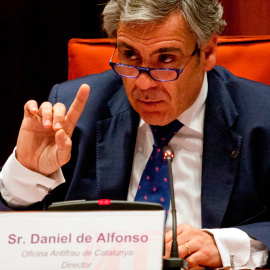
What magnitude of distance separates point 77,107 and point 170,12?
14.4 inches

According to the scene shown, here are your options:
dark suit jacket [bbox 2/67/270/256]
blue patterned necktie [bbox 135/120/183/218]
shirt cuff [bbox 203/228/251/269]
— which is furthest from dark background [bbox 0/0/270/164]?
shirt cuff [bbox 203/228/251/269]

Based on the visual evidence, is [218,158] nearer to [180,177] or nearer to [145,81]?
[180,177]

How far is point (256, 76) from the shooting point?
165cm

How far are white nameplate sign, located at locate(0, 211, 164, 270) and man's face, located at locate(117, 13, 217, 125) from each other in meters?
0.56

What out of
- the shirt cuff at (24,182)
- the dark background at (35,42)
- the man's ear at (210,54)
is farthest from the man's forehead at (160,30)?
the dark background at (35,42)

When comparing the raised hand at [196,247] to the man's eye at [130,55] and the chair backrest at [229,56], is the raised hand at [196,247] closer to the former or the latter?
the man's eye at [130,55]

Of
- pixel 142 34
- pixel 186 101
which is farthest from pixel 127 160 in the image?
pixel 142 34

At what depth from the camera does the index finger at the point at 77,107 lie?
4.23 ft

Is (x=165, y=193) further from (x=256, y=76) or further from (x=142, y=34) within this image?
(x=256, y=76)

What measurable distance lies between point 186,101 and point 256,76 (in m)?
0.37

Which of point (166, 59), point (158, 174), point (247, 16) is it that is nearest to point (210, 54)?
point (166, 59)

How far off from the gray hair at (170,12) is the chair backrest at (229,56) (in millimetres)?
249

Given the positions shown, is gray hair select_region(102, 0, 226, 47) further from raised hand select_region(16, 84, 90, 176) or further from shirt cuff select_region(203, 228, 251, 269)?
shirt cuff select_region(203, 228, 251, 269)

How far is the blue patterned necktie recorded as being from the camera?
54.6 inches
